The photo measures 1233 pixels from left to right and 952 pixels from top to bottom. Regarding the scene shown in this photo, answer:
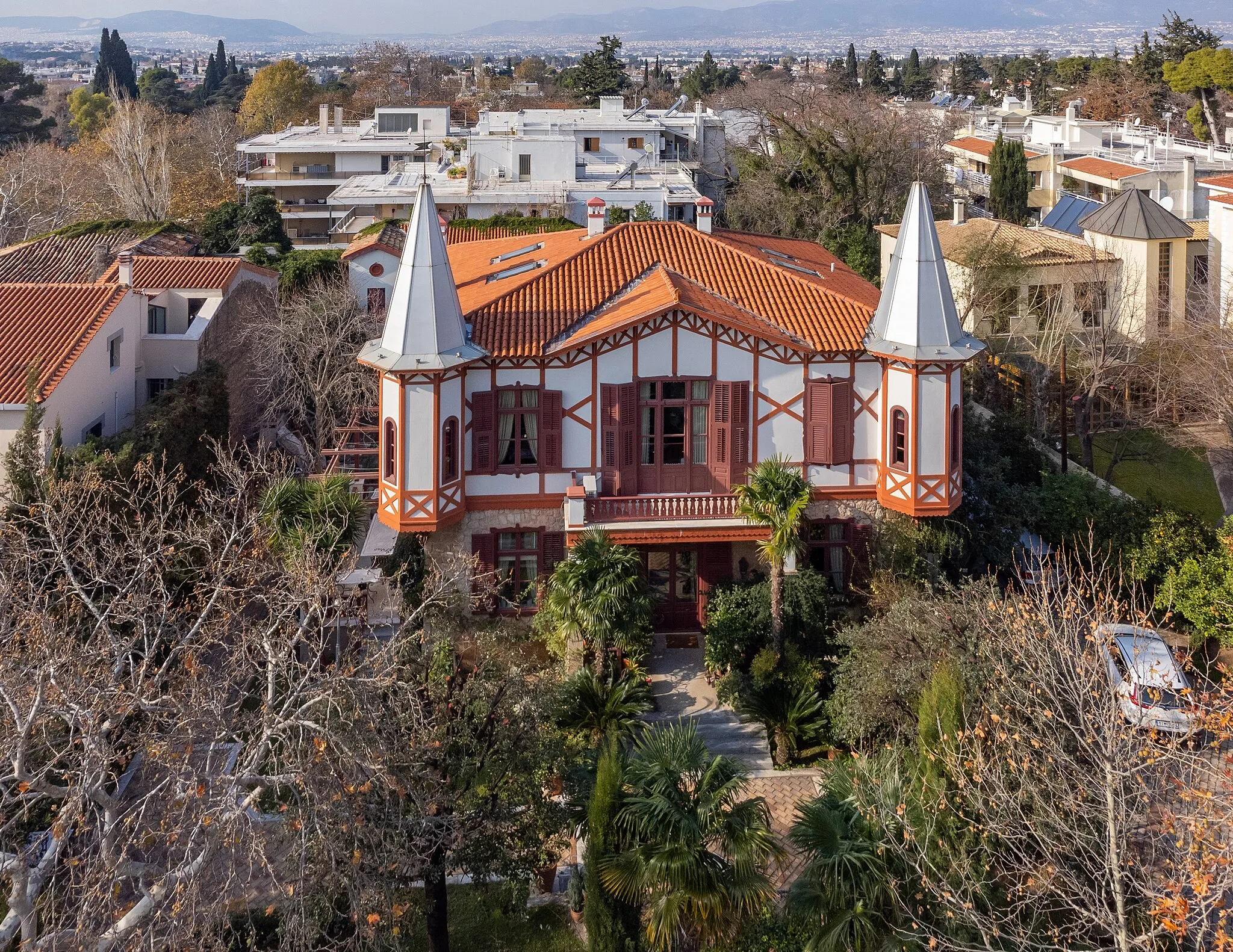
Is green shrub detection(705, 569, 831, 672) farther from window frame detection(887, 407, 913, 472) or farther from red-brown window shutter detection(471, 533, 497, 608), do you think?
red-brown window shutter detection(471, 533, 497, 608)

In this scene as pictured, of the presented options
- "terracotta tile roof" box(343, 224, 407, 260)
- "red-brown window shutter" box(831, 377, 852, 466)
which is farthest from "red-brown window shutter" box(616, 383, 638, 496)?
"terracotta tile roof" box(343, 224, 407, 260)

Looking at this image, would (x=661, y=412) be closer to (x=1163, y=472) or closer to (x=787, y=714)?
(x=787, y=714)

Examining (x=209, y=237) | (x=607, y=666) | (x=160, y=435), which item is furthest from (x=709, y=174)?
(x=607, y=666)

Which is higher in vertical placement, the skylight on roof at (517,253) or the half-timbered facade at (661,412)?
the skylight on roof at (517,253)

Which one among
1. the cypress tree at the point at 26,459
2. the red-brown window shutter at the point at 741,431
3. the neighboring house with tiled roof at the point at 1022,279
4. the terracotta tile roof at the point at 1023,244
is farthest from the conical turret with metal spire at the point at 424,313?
the neighboring house with tiled roof at the point at 1022,279

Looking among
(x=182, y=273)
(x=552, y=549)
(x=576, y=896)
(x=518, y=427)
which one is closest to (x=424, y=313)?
(x=518, y=427)

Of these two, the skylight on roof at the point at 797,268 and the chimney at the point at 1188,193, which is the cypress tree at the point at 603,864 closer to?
the skylight on roof at the point at 797,268

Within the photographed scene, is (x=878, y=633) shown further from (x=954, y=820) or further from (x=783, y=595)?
(x=954, y=820)
